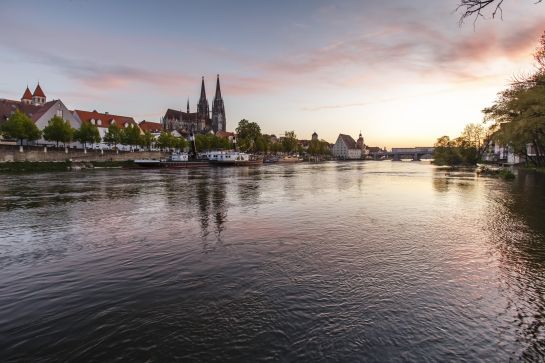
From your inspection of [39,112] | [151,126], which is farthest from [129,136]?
[151,126]

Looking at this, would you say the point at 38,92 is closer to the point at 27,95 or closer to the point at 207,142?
the point at 27,95

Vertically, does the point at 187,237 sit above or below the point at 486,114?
below

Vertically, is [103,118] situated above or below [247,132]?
above

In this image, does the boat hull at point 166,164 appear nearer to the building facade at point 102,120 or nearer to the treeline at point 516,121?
the building facade at point 102,120

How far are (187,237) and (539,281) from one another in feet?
42.3

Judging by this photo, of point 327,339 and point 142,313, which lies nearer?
point 327,339

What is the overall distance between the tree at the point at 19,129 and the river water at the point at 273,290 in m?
78.0

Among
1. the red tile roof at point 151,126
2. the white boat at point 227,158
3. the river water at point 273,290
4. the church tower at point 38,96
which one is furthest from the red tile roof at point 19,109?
the river water at point 273,290

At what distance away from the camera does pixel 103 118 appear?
136500 millimetres

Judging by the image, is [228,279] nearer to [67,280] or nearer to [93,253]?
[67,280]

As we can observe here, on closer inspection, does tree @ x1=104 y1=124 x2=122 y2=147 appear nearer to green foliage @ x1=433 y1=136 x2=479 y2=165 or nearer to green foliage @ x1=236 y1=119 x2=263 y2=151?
green foliage @ x1=236 y1=119 x2=263 y2=151

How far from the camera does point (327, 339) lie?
7.16 metres

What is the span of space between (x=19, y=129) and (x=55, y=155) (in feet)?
41.3

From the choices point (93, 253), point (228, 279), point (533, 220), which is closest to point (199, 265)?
point (228, 279)
